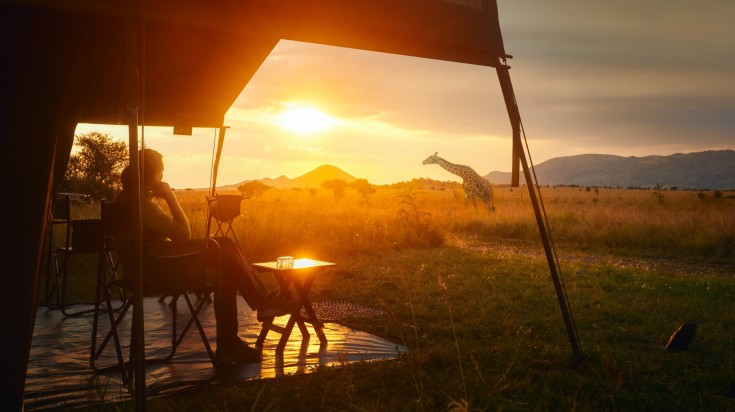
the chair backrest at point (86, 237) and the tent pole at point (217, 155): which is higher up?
the tent pole at point (217, 155)

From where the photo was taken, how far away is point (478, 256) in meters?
8.68

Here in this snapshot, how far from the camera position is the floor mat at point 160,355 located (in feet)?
10.3

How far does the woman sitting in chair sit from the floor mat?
0.16 meters

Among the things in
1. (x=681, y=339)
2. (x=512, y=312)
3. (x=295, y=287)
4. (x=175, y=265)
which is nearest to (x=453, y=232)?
(x=512, y=312)

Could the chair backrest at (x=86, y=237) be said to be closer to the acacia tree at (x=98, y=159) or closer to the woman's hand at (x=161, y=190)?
the woman's hand at (x=161, y=190)

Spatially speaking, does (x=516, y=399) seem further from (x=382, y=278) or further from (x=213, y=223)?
(x=213, y=223)

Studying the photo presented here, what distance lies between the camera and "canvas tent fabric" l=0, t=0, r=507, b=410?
2.43 metres

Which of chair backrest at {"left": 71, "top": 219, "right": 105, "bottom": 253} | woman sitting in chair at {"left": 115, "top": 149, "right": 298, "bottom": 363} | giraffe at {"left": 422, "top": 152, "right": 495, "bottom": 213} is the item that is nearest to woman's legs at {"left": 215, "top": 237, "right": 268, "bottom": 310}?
woman sitting in chair at {"left": 115, "top": 149, "right": 298, "bottom": 363}

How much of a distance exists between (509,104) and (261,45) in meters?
2.26

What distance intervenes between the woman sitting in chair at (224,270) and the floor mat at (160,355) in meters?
0.16

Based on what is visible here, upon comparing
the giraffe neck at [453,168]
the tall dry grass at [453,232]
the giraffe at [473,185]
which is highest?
the giraffe neck at [453,168]

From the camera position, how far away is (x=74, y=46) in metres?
2.63

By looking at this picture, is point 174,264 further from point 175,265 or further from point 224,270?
point 224,270

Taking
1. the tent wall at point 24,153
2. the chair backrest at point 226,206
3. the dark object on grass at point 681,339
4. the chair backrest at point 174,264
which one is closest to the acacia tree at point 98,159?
the chair backrest at point 226,206
